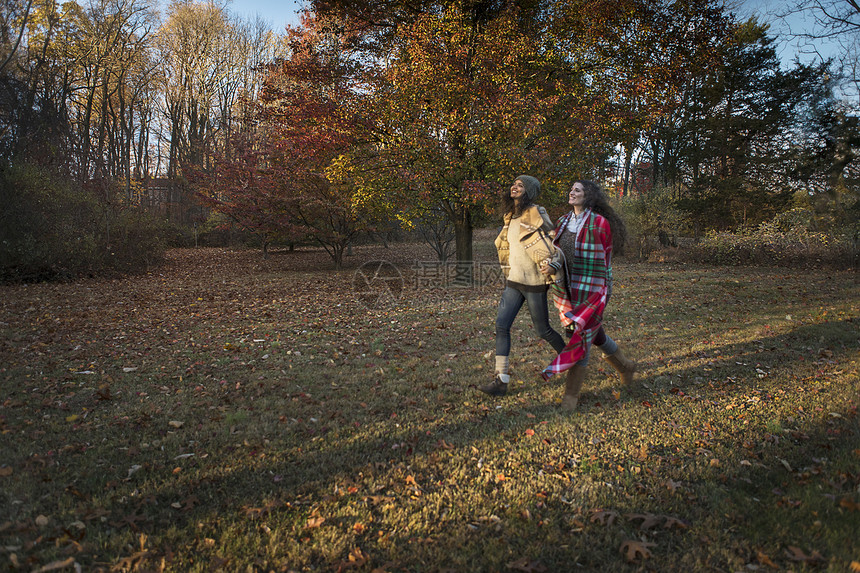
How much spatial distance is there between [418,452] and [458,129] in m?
9.20

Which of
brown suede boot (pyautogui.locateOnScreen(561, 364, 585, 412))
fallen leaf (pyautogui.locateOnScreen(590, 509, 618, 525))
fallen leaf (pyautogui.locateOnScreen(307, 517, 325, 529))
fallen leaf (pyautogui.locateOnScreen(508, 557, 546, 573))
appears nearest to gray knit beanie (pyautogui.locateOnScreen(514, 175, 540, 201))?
brown suede boot (pyautogui.locateOnScreen(561, 364, 585, 412))

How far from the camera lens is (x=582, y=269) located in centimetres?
405

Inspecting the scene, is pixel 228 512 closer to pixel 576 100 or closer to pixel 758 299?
pixel 758 299

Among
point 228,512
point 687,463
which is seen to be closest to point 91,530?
point 228,512

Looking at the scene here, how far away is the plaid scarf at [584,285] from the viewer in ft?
13.0

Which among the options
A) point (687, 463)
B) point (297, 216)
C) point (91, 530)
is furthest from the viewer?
point (297, 216)

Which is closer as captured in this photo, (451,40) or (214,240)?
(451,40)

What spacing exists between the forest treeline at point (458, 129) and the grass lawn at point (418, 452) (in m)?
5.97

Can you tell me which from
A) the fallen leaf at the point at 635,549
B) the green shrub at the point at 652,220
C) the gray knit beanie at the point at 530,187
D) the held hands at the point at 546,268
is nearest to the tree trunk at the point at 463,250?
the green shrub at the point at 652,220

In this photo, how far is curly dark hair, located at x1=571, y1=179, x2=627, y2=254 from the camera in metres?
4.00

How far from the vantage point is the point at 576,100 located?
481 inches

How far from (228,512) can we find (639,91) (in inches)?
503

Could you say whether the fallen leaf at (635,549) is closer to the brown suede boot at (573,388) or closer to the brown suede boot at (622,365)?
the brown suede boot at (573,388)

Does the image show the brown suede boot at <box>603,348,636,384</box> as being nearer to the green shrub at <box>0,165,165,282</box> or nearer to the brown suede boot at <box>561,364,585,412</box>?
the brown suede boot at <box>561,364,585,412</box>
